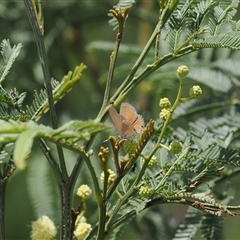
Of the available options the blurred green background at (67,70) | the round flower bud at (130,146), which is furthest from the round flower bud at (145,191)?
the blurred green background at (67,70)

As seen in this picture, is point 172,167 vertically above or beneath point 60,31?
beneath

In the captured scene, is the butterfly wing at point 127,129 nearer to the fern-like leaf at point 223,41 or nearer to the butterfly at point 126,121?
the butterfly at point 126,121

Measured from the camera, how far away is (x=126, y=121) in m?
0.73

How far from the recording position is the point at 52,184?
1.63m

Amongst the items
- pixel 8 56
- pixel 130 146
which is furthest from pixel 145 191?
pixel 8 56

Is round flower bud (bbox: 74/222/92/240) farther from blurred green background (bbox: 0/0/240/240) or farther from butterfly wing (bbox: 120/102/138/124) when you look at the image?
blurred green background (bbox: 0/0/240/240)

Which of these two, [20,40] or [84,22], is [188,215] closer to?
[20,40]

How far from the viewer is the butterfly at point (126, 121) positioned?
724 mm

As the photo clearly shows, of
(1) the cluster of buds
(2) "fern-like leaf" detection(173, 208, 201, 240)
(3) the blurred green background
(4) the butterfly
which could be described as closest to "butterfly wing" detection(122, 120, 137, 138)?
(4) the butterfly

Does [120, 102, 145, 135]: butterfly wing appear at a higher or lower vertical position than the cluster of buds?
higher

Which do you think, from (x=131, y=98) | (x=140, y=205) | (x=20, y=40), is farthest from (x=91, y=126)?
(x=131, y=98)

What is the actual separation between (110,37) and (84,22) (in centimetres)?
47

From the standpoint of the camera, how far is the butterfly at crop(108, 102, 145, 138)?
0.72 m

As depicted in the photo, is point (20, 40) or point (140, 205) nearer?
point (140, 205)
